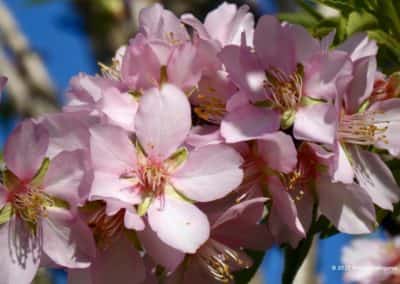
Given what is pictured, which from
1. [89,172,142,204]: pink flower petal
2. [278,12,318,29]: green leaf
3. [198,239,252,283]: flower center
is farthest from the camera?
[278,12,318,29]: green leaf

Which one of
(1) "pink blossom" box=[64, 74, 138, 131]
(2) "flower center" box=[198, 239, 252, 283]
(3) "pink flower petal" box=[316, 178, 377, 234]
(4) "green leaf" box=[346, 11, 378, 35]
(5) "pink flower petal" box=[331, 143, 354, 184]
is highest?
(1) "pink blossom" box=[64, 74, 138, 131]

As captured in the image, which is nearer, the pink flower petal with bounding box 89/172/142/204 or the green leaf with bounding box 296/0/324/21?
the pink flower petal with bounding box 89/172/142/204

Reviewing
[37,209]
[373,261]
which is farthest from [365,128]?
[373,261]

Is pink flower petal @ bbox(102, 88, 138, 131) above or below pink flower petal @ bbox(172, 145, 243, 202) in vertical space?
above

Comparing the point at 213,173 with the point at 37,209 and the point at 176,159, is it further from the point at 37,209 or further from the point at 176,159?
the point at 37,209

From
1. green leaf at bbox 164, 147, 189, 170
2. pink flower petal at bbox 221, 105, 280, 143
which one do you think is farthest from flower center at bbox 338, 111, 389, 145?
green leaf at bbox 164, 147, 189, 170

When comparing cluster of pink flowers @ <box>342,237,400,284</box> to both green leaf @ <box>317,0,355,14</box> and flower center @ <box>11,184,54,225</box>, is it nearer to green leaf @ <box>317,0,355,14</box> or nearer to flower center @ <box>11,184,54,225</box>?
green leaf @ <box>317,0,355,14</box>

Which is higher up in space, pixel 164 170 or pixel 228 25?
pixel 228 25
